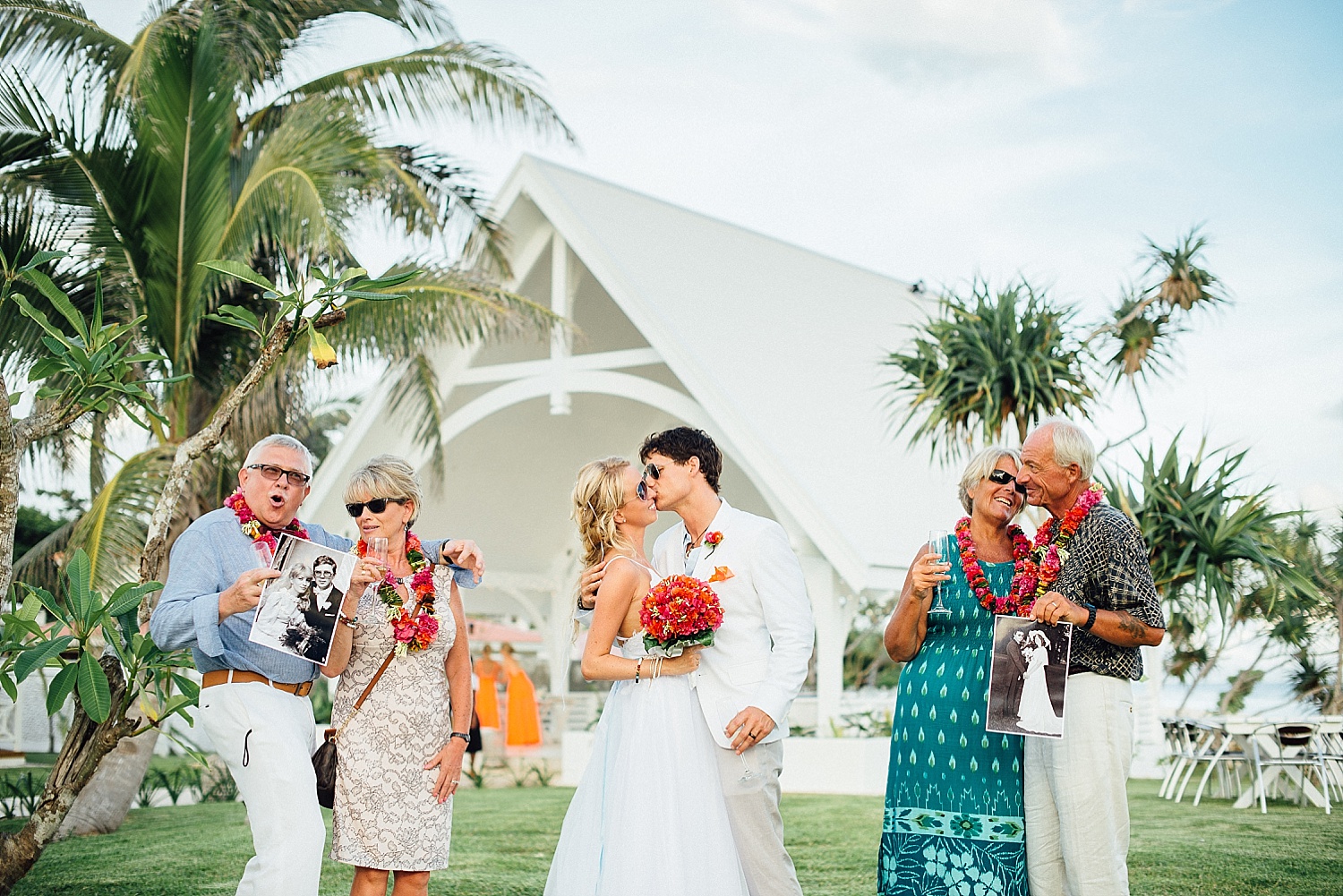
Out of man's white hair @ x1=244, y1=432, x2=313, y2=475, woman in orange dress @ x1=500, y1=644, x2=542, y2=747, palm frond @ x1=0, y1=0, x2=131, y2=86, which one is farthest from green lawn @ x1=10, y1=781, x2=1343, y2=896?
woman in orange dress @ x1=500, y1=644, x2=542, y2=747

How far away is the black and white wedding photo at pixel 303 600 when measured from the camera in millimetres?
3879

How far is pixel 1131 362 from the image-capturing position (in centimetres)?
1116

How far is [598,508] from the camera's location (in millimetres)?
4348

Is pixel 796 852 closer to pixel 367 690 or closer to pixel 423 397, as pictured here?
pixel 367 690

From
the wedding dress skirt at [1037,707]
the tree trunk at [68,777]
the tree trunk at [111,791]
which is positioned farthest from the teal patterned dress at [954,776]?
the tree trunk at [111,791]

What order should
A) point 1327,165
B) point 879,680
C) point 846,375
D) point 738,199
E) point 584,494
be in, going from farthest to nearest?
point 738,199, point 879,680, point 1327,165, point 846,375, point 584,494

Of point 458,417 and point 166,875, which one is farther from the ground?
point 458,417

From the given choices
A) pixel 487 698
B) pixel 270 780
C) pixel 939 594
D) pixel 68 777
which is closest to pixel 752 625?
pixel 939 594

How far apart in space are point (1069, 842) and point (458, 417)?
9.84 m

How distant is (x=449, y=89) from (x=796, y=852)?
709cm

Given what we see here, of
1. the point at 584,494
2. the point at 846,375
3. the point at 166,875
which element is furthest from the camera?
the point at 846,375

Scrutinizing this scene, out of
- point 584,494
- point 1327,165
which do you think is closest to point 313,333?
point 584,494

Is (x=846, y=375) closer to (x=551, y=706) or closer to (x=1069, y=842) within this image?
(x=551, y=706)

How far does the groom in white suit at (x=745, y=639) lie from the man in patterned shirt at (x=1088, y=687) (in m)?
0.85
